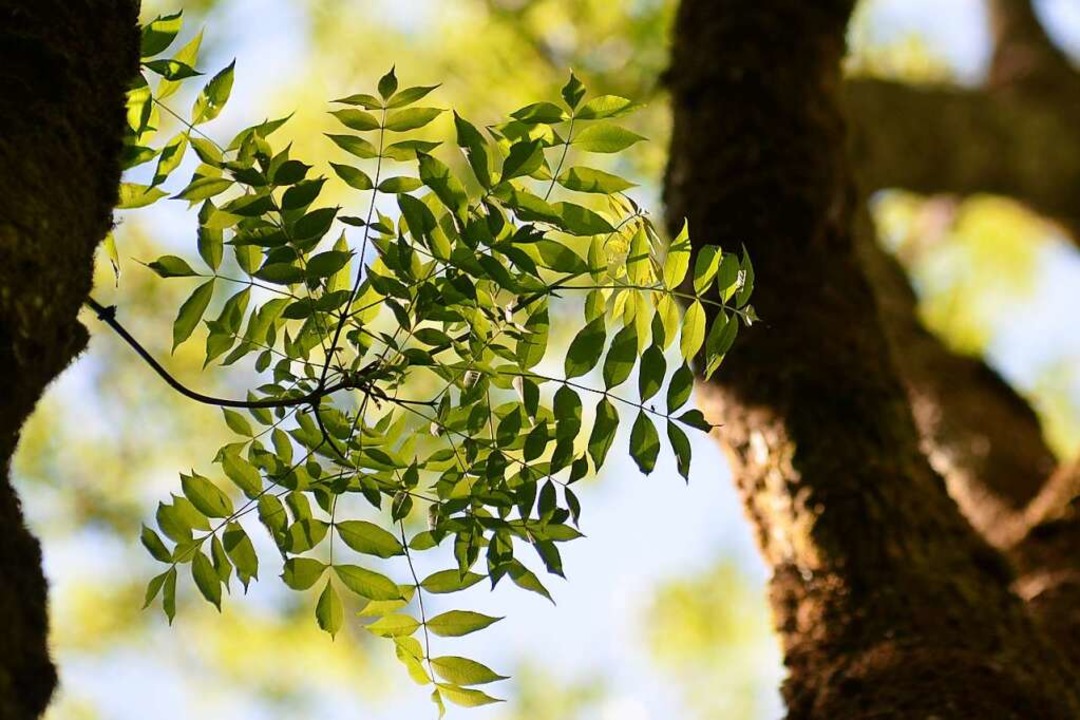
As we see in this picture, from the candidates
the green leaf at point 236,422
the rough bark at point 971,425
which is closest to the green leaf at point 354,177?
the green leaf at point 236,422

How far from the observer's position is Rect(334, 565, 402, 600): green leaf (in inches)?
46.6

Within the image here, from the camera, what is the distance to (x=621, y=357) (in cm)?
111

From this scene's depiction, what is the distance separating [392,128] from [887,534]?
40.5 inches

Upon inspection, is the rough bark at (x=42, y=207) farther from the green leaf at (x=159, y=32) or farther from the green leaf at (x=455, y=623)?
the green leaf at (x=455, y=623)

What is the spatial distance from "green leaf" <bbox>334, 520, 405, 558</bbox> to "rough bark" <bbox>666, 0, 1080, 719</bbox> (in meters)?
0.73

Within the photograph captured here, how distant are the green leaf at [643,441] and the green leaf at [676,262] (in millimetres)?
147

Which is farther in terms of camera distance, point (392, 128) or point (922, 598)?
point (922, 598)

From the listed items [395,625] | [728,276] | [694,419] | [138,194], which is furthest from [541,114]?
[395,625]

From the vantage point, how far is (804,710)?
1.53 meters

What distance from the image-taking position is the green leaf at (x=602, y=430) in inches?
43.2

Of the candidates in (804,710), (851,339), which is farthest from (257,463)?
(851,339)

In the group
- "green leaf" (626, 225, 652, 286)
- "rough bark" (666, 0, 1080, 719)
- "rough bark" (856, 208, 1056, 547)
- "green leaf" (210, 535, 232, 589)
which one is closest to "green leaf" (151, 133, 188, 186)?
"green leaf" (210, 535, 232, 589)

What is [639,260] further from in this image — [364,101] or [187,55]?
[187,55]

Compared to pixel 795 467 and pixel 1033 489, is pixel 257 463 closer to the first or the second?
pixel 795 467
